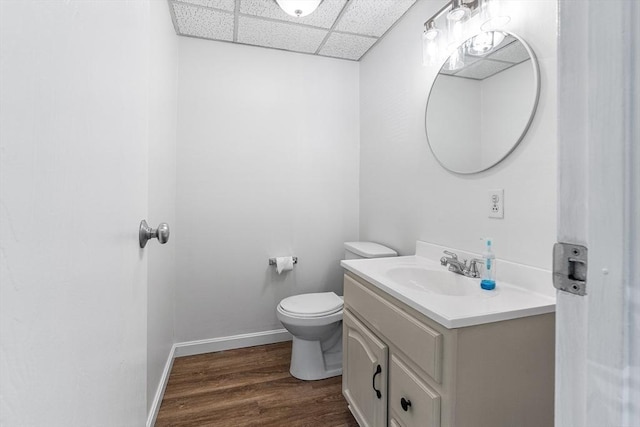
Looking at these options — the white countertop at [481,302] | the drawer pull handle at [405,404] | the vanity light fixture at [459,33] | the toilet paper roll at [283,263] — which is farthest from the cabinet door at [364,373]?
the vanity light fixture at [459,33]

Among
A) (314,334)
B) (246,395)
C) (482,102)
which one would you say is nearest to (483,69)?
(482,102)

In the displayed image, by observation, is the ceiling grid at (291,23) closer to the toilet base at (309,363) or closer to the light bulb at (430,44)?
the light bulb at (430,44)

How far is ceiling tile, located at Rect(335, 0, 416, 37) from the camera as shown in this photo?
5.88 ft

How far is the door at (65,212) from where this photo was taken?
0.28 meters

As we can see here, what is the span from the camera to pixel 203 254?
7.26 ft

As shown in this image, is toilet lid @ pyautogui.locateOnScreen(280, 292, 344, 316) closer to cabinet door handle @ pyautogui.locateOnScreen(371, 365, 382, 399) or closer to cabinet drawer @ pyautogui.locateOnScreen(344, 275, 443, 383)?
cabinet drawer @ pyautogui.locateOnScreen(344, 275, 443, 383)

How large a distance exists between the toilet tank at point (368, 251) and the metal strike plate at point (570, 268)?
156 centimetres

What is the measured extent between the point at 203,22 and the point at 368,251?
1.89 meters

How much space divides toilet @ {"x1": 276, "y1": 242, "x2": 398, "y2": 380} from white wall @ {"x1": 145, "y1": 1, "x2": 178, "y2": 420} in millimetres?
723

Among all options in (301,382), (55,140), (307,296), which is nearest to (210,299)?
(307,296)

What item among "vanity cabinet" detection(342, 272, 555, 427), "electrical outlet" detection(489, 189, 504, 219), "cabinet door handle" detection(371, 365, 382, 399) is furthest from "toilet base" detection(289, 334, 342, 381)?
"electrical outlet" detection(489, 189, 504, 219)

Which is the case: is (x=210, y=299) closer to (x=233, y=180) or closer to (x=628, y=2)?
(x=233, y=180)

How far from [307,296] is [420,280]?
3.03ft

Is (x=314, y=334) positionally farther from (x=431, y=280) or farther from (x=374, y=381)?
(x=431, y=280)
